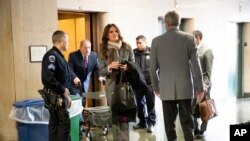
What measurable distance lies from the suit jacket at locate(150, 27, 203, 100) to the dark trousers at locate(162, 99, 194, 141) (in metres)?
0.08

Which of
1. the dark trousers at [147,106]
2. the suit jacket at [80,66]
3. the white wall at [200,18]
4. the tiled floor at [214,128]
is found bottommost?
the tiled floor at [214,128]

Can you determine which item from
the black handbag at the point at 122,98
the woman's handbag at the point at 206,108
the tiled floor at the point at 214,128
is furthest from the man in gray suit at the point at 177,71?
the tiled floor at the point at 214,128

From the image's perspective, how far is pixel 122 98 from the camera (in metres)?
3.31

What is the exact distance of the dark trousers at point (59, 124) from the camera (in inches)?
135

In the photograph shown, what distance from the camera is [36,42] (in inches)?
174

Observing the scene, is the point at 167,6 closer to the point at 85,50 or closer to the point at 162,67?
the point at 85,50

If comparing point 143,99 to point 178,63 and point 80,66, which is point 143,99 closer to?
point 80,66

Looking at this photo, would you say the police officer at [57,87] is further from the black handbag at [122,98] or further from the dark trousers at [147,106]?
the dark trousers at [147,106]

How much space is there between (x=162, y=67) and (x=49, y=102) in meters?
1.23

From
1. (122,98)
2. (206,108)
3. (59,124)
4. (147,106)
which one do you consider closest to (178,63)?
(122,98)

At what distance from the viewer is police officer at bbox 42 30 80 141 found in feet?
11.0

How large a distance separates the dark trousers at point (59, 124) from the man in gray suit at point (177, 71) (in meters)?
1.04

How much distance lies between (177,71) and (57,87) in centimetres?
124

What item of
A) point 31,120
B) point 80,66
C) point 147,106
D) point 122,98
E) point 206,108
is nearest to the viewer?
point 122,98
